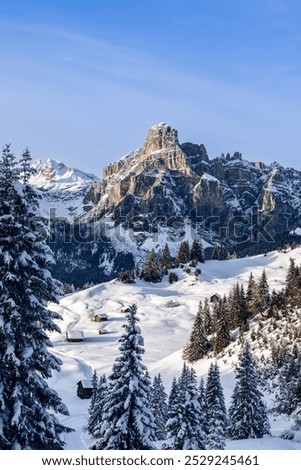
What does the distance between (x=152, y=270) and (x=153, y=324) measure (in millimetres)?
36153

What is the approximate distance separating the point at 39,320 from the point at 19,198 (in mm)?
3888

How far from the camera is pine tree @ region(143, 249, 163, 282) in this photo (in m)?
134

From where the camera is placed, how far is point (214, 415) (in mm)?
34875

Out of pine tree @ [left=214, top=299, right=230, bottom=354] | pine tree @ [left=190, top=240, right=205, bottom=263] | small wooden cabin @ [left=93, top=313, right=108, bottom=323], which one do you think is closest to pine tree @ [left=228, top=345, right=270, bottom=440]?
pine tree @ [left=214, top=299, right=230, bottom=354]

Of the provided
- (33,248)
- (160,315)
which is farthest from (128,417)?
(160,315)

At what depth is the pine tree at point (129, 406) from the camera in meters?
19.9

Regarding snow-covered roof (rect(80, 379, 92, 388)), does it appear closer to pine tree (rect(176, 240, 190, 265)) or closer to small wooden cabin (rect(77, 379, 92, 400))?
small wooden cabin (rect(77, 379, 92, 400))

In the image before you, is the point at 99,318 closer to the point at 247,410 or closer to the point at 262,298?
the point at 262,298

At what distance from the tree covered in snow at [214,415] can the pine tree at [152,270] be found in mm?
93782

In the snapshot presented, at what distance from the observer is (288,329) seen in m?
57.3

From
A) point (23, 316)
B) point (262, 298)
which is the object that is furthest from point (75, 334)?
point (23, 316)

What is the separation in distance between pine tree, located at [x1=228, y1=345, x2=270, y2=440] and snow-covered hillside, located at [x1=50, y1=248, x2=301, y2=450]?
1.82 meters

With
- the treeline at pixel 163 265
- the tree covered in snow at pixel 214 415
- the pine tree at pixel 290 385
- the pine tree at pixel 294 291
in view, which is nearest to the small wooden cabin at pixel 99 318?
the treeline at pixel 163 265
